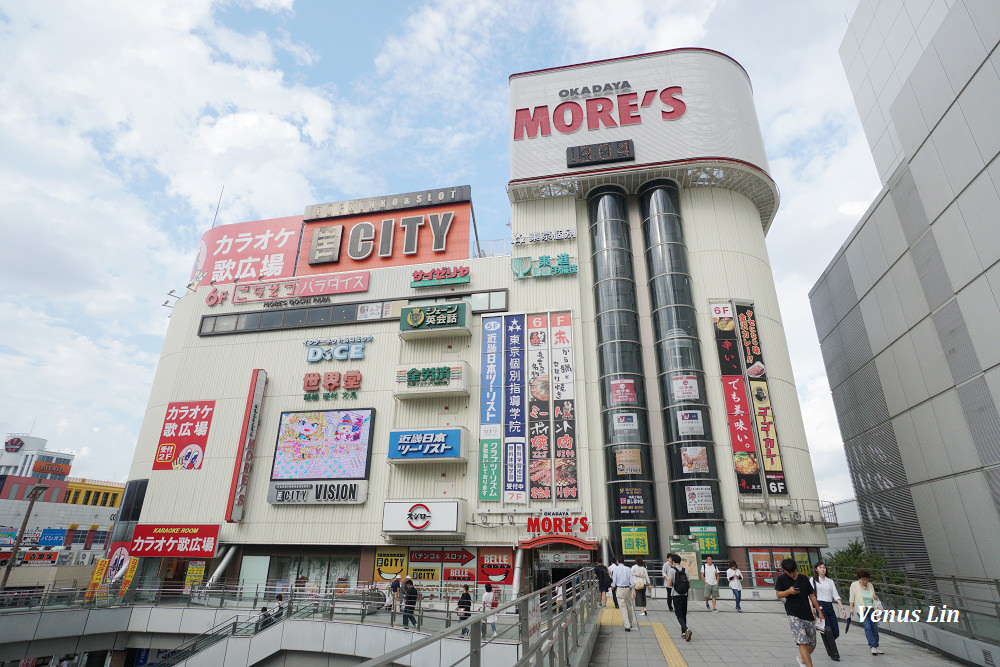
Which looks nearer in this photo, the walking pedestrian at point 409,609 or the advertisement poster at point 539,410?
the walking pedestrian at point 409,609

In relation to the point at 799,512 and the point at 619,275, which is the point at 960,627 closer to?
the point at 799,512

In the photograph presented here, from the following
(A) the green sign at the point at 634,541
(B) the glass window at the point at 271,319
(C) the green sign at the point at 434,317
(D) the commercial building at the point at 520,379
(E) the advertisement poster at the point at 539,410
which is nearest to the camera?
(A) the green sign at the point at 634,541

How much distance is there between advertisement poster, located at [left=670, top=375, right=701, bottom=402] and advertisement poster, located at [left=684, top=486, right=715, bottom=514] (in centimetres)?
433

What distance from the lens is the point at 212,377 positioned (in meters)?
32.7

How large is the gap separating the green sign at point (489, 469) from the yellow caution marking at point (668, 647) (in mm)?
13934

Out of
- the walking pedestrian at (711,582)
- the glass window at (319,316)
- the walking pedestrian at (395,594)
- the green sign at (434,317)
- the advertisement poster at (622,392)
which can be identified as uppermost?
the glass window at (319,316)

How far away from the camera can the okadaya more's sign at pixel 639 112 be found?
→ 1227 inches

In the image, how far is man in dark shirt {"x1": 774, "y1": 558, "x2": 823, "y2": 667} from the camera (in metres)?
8.09

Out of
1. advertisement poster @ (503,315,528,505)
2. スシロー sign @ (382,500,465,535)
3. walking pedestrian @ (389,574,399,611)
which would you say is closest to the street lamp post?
スシロー sign @ (382,500,465,535)

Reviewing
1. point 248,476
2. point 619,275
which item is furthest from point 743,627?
point 248,476

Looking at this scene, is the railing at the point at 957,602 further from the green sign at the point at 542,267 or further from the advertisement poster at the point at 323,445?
the advertisement poster at the point at 323,445

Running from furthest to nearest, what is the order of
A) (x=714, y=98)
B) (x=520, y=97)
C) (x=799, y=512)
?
(x=520, y=97)
(x=714, y=98)
(x=799, y=512)

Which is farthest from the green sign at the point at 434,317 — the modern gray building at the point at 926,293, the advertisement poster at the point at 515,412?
the modern gray building at the point at 926,293

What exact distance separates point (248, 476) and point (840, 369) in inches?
1380
